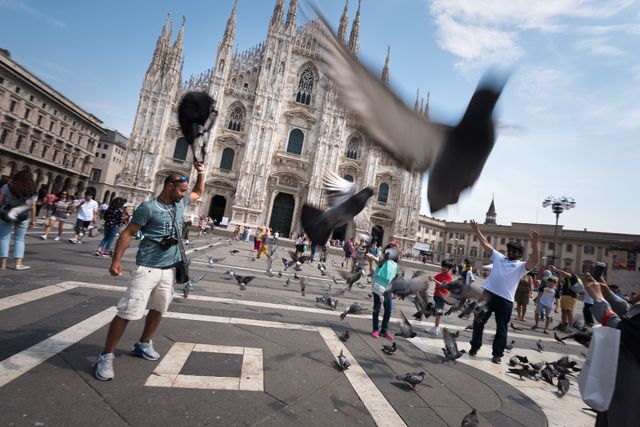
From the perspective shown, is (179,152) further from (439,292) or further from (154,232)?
(154,232)

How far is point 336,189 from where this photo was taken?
2.95m

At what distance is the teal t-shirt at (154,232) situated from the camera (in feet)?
8.84

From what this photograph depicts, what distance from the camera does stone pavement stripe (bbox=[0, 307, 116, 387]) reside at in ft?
7.71

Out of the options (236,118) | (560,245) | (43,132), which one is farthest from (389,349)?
(560,245)

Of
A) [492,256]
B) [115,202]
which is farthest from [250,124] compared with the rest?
[492,256]

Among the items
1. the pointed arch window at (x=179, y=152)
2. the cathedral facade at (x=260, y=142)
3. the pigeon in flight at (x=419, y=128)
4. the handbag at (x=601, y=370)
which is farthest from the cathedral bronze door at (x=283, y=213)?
the handbag at (x=601, y=370)

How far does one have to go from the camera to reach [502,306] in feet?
14.2

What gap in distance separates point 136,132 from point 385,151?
98.3 ft

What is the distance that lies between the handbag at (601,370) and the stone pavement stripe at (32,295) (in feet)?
18.5

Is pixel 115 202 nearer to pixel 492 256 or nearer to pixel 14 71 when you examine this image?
pixel 492 256

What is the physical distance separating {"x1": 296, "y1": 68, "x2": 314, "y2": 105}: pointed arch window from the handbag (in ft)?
104

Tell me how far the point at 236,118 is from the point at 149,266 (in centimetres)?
2952

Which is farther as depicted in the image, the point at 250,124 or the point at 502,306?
the point at 250,124

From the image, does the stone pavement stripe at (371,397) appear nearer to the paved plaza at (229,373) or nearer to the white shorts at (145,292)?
the paved plaza at (229,373)
